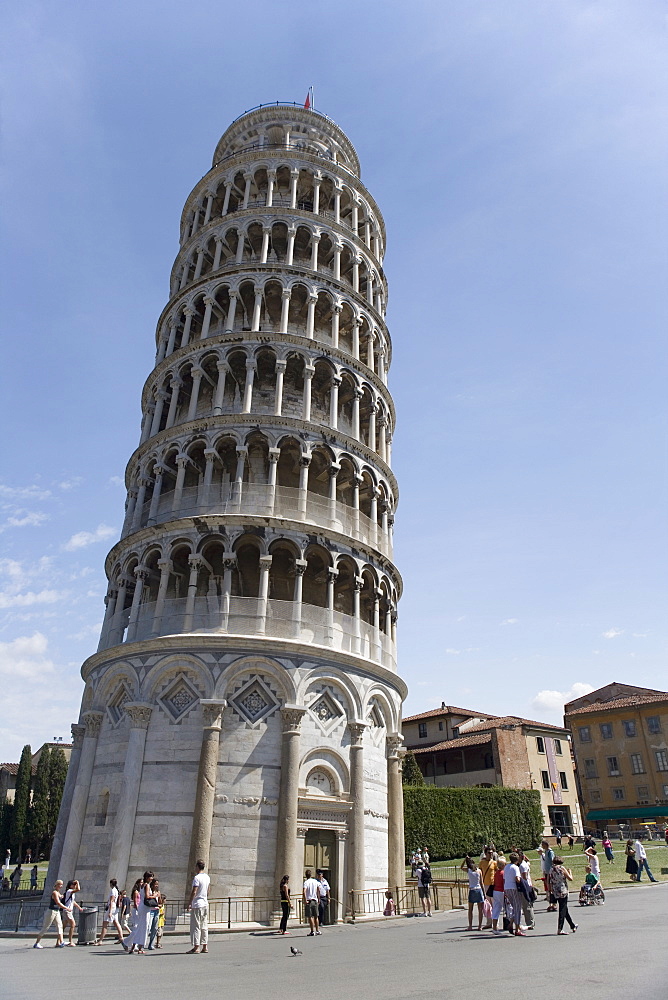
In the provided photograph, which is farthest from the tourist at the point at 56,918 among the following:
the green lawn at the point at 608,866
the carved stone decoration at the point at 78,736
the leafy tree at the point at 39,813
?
the leafy tree at the point at 39,813

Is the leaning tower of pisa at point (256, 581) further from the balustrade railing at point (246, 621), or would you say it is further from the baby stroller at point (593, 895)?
the baby stroller at point (593, 895)

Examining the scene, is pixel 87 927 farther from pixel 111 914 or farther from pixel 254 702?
pixel 254 702

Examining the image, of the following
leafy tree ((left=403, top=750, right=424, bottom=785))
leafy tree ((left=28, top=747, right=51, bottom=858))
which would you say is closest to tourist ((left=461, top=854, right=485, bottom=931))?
leafy tree ((left=403, top=750, right=424, bottom=785))

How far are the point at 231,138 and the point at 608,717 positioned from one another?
5489 centimetres

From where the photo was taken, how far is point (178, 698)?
67.5 feet

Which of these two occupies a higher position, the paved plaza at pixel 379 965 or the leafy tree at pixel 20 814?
the leafy tree at pixel 20 814

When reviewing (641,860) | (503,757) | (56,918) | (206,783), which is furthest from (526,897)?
(503,757)

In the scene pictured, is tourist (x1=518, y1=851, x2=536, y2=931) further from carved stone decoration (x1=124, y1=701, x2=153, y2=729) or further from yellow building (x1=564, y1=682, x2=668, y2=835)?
yellow building (x1=564, y1=682, x2=668, y2=835)

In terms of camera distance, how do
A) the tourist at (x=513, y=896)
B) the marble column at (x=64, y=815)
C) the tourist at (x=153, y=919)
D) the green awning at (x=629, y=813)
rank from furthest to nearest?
1. the green awning at (x=629, y=813)
2. the marble column at (x=64, y=815)
3. the tourist at (x=153, y=919)
4. the tourist at (x=513, y=896)

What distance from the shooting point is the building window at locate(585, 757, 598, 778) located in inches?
2383

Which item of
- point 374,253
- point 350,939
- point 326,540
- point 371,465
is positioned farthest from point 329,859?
point 374,253

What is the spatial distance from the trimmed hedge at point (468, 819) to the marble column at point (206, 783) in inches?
803

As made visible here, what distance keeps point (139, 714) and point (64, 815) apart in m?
5.12

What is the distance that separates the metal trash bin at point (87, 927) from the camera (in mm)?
16047
